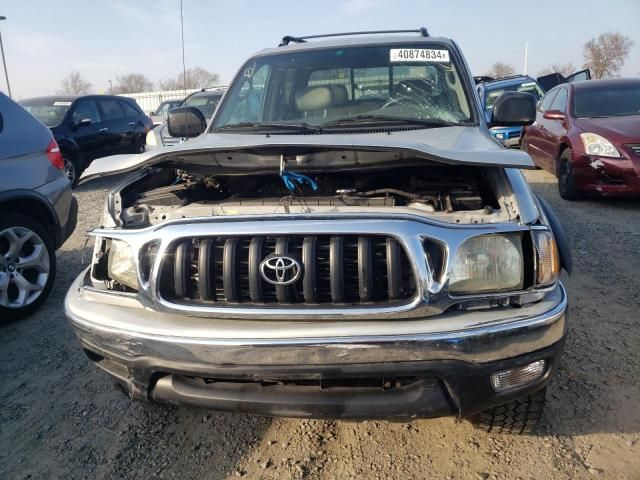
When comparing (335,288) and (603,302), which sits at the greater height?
(335,288)

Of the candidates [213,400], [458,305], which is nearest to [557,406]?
[458,305]

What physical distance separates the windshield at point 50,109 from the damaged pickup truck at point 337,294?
8.06 m

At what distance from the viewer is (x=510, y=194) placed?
79.1 inches

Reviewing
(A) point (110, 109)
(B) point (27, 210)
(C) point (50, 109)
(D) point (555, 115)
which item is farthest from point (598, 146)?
(C) point (50, 109)

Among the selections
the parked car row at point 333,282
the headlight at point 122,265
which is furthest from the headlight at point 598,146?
the headlight at point 122,265

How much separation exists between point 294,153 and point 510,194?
0.94m

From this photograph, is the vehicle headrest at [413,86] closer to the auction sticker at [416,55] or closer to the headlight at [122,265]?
the auction sticker at [416,55]

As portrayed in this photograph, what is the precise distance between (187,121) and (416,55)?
1.69 meters

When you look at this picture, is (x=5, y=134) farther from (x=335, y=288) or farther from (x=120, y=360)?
(x=335, y=288)

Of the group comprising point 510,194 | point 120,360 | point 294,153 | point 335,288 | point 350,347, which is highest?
point 294,153

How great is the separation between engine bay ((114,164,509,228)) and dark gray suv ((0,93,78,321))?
165 centimetres

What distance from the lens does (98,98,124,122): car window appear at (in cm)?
1004

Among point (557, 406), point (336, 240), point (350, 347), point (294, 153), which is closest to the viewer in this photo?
point (350, 347)

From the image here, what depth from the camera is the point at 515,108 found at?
3213 mm
